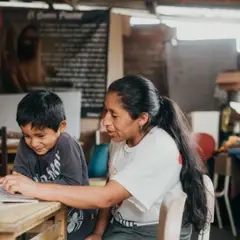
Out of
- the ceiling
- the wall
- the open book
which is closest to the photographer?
the open book

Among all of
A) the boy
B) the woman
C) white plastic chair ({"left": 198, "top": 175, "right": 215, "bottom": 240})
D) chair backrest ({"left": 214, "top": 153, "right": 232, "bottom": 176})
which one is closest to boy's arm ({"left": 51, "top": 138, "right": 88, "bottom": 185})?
the boy

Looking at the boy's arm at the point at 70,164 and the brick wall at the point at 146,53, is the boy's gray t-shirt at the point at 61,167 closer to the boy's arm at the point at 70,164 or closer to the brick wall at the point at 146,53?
the boy's arm at the point at 70,164

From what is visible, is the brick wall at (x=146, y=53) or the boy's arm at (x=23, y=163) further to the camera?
the brick wall at (x=146, y=53)

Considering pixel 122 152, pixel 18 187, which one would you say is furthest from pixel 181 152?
pixel 18 187

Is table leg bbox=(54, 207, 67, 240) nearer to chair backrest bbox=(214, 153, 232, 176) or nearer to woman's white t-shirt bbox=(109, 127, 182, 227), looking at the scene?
woman's white t-shirt bbox=(109, 127, 182, 227)

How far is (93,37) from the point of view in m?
5.56

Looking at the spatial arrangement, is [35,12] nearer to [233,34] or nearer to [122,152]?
[233,34]

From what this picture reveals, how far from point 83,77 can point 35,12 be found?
88cm

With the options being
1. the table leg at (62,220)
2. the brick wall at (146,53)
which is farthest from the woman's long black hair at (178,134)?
the brick wall at (146,53)

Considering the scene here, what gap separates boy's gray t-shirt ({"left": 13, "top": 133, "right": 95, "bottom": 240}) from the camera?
2.17m

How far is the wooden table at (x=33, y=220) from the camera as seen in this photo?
1505 millimetres

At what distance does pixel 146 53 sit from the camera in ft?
18.7

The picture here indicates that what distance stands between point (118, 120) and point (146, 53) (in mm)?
3744

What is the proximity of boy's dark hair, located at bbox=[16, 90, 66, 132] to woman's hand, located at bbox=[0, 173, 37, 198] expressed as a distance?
0.35 metres
